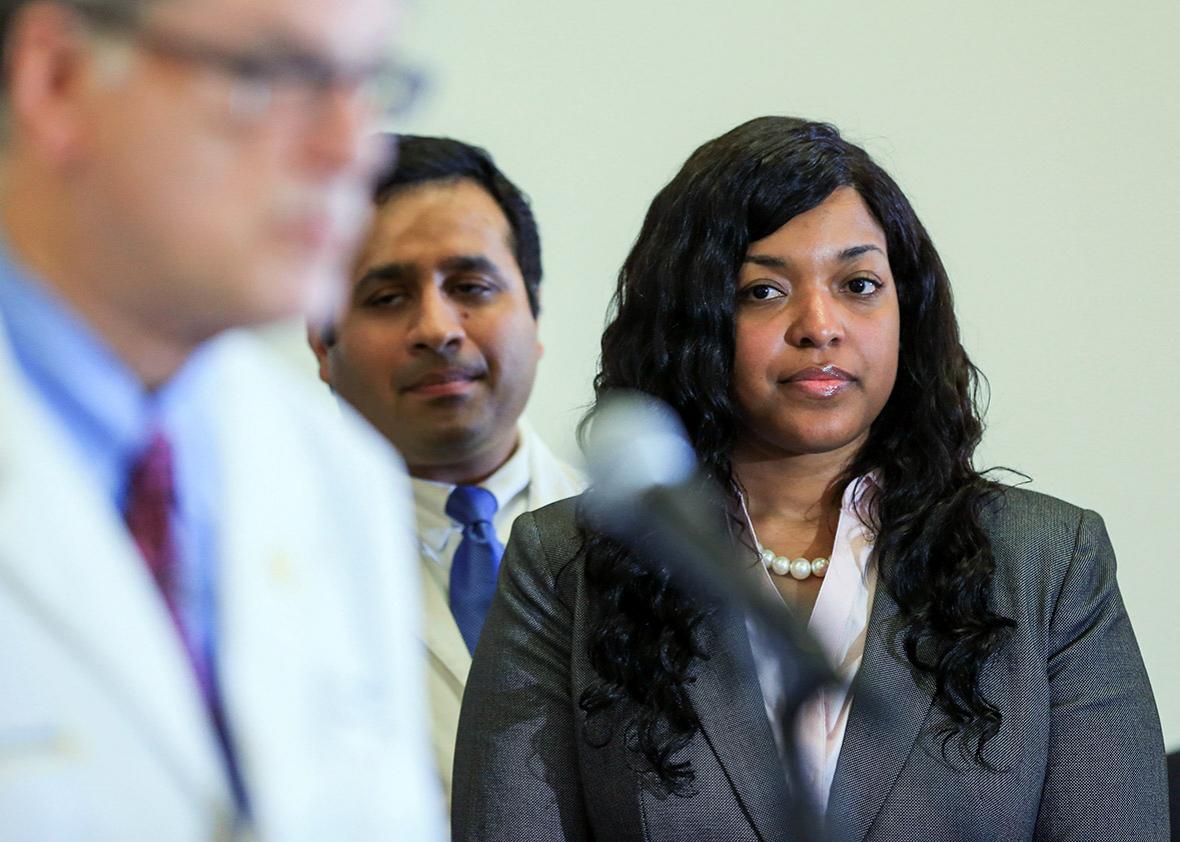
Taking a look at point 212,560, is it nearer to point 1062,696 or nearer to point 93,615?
point 93,615

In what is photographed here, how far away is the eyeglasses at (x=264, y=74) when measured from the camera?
61cm

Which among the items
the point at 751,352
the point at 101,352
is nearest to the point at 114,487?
the point at 101,352

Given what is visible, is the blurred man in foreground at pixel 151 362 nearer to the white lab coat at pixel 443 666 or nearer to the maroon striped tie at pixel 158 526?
the maroon striped tie at pixel 158 526

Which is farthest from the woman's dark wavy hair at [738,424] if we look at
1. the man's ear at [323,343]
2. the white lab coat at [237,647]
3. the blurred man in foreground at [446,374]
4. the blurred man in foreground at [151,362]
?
the blurred man in foreground at [151,362]

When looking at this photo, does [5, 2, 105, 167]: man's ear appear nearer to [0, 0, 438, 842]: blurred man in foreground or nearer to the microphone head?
[0, 0, 438, 842]: blurred man in foreground

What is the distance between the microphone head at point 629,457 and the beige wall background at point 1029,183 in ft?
5.26

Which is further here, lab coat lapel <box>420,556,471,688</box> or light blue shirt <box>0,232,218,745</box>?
lab coat lapel <box>420,556,471,688</box>

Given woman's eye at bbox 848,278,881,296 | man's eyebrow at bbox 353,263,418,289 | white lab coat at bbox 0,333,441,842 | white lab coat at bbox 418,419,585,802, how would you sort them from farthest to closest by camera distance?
man's eyebrow at bbox 353,263,418,289 < white lab coat at bbox 418,419,585,802 < woman's eye at bbox 848,278,881,296 < white lab coat at bbox 0,333,441,842

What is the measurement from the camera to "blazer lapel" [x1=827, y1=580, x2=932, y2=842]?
1369mm

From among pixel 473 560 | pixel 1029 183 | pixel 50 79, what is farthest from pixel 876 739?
pixel 1029 183

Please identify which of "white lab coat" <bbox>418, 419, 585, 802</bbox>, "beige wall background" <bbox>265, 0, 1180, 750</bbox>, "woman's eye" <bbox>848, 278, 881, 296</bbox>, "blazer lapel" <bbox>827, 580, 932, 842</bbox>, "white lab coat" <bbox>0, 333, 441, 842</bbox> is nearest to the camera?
"white lab coat" <bbox>0, 333, 441, 842</bbox>

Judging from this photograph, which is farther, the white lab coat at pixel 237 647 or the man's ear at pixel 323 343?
the man's ear at pixel 323 343

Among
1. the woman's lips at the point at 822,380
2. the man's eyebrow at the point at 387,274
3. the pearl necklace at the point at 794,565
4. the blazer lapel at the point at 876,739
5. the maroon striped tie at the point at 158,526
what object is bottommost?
the blazer lapel at the point at 876,739

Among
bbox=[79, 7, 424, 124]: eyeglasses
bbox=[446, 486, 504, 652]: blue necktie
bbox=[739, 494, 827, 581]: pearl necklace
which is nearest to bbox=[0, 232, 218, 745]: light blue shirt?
bbox=[79, 7, 424, 124]: eyeglasses
